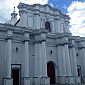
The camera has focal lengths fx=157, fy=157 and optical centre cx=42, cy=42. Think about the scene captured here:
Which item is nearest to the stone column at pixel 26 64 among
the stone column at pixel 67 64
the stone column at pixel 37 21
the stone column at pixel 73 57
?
the stone column at pixel 37 21

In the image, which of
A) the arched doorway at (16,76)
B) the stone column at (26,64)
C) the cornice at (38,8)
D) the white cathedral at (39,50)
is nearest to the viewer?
the stone column at (26,64)

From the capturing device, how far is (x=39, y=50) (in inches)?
882

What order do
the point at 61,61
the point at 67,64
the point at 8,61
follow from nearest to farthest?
the point at 8,61 < the point at 67,64 < the point at 61,61

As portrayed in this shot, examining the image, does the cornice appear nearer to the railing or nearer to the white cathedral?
the white cathedral

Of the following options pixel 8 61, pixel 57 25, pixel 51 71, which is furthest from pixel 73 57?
pixel 8 61

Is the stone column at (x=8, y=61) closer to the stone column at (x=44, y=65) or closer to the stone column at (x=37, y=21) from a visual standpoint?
the stone column at (x=44, y=65)

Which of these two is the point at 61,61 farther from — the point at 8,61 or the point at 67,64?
the point at 8,61

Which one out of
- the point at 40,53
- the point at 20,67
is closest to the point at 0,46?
the point at 20,67

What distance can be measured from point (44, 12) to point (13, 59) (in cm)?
1027

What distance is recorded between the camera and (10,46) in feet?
65.5

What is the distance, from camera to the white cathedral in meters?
20.4

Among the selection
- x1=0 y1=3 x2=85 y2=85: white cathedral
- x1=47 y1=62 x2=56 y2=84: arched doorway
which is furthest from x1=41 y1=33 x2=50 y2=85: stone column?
x1=47 y1=62 x2=56 y2=84: arched doorway

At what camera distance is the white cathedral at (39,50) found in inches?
802

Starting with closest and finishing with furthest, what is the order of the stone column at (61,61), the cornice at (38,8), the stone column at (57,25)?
the stone column at (61,61) → the cornice at (38,8) → the stone column at (57,25)
